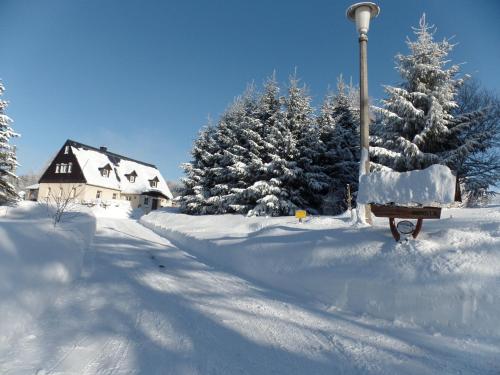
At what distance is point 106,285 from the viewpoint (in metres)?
5.93

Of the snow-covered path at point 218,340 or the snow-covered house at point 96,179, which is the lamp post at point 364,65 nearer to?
the snow-covered path at point 218,340

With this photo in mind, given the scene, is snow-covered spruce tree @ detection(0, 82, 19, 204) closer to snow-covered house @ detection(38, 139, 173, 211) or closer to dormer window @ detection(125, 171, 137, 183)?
snow-covered house @ detection(38, 139, 173, 211)

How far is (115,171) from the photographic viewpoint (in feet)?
145

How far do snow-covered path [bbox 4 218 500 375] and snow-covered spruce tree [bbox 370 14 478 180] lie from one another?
12.1 metres

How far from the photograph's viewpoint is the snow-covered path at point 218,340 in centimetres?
314

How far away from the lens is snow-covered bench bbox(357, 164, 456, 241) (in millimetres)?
5105

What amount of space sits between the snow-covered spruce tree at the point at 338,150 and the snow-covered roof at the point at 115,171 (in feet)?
101

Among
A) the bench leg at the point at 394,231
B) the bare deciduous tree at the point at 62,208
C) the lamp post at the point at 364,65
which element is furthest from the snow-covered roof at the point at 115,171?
the bench leg at the point at 394,231

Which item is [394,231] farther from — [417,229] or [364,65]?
[364,65]

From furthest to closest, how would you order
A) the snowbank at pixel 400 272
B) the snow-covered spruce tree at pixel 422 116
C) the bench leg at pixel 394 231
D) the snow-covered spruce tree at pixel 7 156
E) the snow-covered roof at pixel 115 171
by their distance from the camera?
the snow-covered roof at pixel 115 171
the snow-covered spruce tree at pixel 7 156
the snow-covered spruce tree at pixel 422 116
the bench leg at pixel 394 231
the snowbank at pixel 400 272

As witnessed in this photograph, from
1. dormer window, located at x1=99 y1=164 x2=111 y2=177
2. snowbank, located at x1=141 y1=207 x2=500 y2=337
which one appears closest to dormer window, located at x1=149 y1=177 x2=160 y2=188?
dormer window, located at x1=99 y1=164 x2=111 y2=177

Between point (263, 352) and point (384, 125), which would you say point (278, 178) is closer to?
point (384, 125)

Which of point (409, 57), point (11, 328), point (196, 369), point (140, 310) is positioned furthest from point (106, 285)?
point (409, 57)

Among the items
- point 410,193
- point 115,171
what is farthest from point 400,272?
point 115,171
